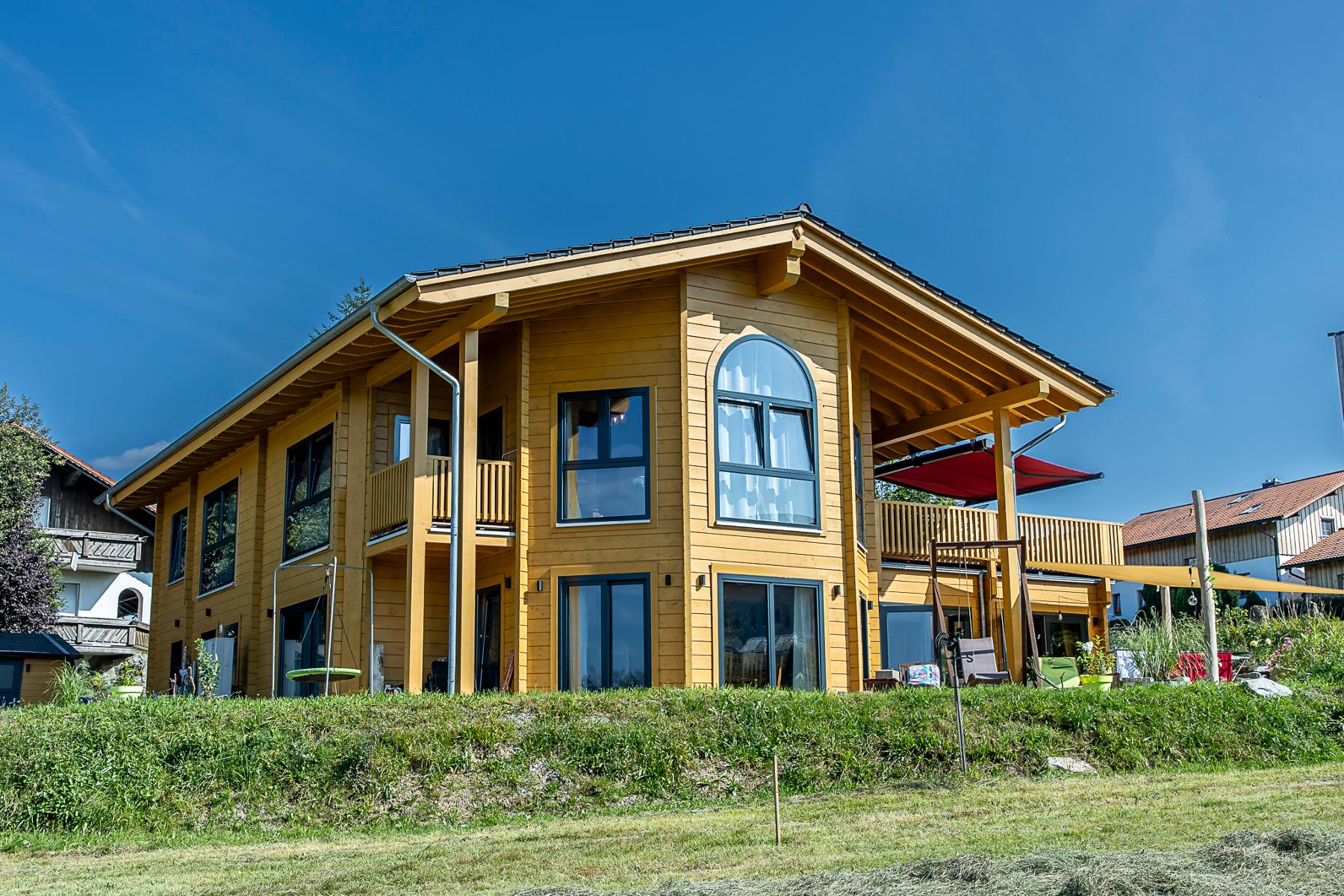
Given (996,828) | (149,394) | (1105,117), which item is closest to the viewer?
(996,828)

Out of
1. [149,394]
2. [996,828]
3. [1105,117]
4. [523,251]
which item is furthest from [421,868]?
[149,394]

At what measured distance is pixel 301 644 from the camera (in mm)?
18797

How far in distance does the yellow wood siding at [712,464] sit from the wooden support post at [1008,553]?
2948 millimetres

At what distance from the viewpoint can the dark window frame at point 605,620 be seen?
52.7 ft

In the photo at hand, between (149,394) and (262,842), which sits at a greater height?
(149,394)

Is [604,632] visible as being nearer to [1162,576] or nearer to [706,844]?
[706,844]

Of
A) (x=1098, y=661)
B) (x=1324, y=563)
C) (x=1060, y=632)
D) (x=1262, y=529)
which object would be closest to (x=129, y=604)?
(x=1060, y=632)

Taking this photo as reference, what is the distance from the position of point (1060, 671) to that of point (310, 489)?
10609mm

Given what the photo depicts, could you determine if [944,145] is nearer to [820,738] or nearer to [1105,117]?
[1105,117]

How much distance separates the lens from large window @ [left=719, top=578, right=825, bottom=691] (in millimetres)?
16203

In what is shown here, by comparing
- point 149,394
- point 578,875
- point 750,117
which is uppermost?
point 149,394

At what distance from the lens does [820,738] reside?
12.5 meters

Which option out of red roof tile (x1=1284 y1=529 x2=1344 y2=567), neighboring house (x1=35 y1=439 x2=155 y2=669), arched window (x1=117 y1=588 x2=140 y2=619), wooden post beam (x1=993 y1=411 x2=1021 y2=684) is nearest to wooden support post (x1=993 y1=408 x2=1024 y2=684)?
wooden post beam (x1=993 y1=411 x2=1021 y2=684)

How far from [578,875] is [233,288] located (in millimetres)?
127360
